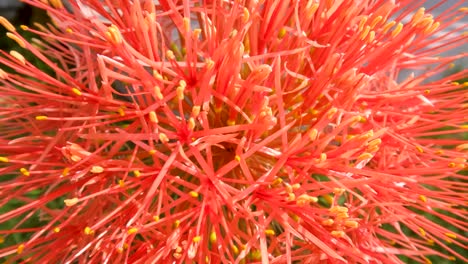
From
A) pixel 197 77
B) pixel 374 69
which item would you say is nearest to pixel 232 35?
pixel 197 77

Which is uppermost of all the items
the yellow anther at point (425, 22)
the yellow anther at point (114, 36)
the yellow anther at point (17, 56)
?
the yellow anther at point (425, 22)

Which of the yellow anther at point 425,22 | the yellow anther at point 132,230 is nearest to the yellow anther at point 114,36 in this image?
the yellow anther at point 132,230

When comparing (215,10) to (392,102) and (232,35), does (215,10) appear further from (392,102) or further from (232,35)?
(392,102)

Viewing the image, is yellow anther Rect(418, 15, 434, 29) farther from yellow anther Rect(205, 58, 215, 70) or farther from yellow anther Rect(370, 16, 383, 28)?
yellow anther Rect(205, 58, 215, 70)

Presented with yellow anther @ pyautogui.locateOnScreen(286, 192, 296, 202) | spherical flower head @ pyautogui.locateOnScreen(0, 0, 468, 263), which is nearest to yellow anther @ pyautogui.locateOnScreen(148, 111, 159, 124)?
spherical flower head @ pyautogui.locateOnScreen(0, 0, 468, 263)

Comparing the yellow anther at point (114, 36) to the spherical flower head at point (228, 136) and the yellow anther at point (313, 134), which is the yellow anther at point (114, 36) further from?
the yellow anther at point (313, 134)

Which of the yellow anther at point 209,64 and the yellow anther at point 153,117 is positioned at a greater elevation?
the yellow anther at point 209,64

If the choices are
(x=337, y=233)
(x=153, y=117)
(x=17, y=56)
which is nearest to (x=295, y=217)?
(x=337, y=233)

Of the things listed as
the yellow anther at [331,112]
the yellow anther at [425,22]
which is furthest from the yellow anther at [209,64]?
the yellow anther at [425,22]
